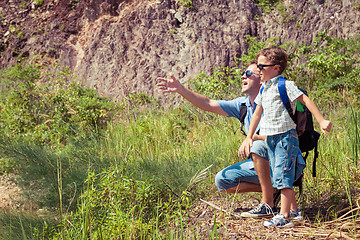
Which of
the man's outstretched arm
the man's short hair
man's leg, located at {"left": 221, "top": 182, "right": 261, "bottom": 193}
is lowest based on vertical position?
man's leg, located at {"left": 221, "top": 182, "right": 261, "bottom": 193}

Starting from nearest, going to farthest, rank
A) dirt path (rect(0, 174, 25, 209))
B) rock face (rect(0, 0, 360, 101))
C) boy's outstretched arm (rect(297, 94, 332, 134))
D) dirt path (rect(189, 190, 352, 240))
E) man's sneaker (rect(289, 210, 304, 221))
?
1. boy's outstretched arm (rect(297, 94, 332, 134))
2. dirt path (rect(189, 190, 352, 240))
3. man's sneaker (rect(289, 210, 304, 221))
4. dirt path (rect(0, 174, 25, 209))
5. rock face (rect(0, 0, 360, 101))

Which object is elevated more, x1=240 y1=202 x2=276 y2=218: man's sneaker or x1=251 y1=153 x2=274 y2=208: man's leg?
x1=251 y1=153 x2=274 y2=208: man's leg

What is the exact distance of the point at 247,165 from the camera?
133 inches

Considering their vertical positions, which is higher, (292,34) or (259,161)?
(292,34)

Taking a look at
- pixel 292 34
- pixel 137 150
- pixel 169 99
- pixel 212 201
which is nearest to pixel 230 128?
pixel 137 150

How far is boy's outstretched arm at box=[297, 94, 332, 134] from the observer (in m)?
2.70

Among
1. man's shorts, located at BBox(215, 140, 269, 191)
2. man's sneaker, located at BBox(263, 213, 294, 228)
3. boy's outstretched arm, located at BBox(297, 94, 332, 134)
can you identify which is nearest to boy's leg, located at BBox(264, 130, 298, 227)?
man's sneaker, located at BBox(263, 213, 294, 228)

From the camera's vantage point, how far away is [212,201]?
386 cm

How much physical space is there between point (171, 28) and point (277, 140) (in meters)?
10.1

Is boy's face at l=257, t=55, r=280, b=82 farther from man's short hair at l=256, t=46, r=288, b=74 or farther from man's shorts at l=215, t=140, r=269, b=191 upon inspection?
man's shorts at l=215, t=140, r=269, b=191

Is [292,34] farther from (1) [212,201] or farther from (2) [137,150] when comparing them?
(1) [212,201]

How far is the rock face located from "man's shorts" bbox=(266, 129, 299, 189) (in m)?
8.33

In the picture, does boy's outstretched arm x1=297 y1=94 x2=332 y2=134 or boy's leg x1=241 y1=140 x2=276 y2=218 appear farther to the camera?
boy's leg x1=241 y1=140 x2=276 y2=218

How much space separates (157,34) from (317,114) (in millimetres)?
10230
